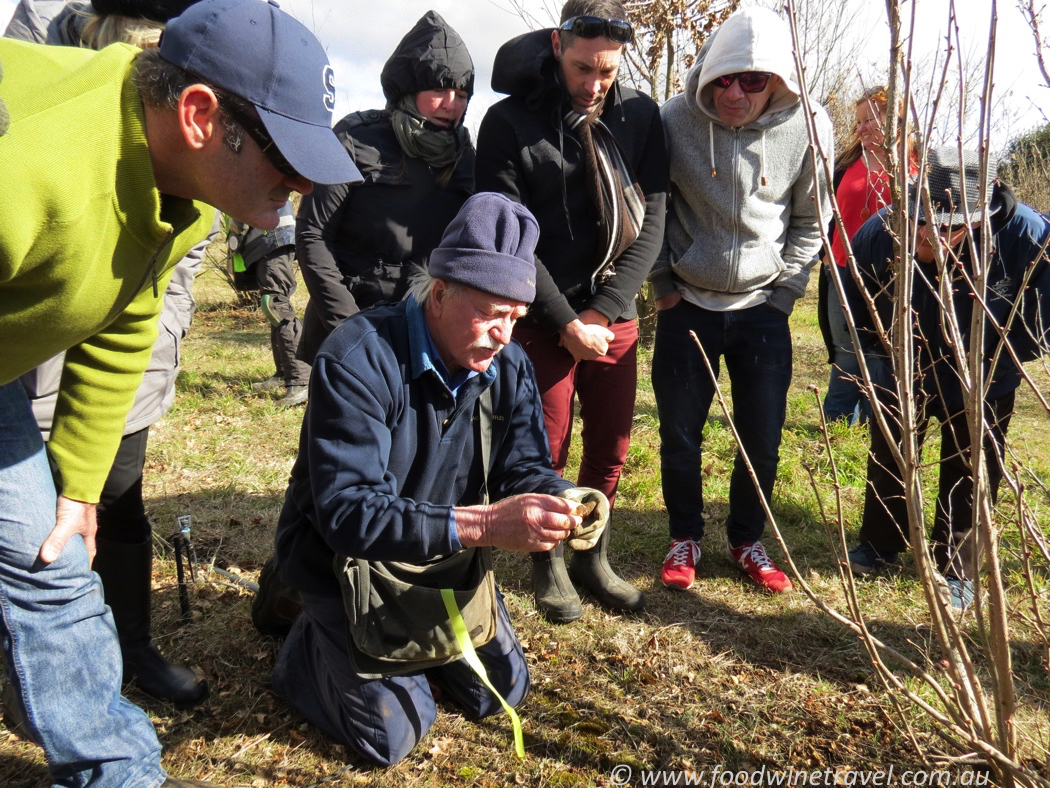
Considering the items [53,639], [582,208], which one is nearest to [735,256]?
[582,208]

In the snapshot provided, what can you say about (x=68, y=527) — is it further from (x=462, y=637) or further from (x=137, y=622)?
(x=462, y=637)

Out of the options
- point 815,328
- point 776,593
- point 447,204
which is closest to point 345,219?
point 447,204

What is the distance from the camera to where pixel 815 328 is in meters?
8.95

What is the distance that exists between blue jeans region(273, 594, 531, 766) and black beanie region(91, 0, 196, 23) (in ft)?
5.52

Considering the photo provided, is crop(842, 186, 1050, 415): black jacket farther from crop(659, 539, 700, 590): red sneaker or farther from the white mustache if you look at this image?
the white mustache

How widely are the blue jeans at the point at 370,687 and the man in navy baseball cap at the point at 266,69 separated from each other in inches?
52.9

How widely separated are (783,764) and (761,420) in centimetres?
133

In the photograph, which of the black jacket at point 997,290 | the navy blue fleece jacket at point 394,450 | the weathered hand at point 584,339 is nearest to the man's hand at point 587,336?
the weathered hand at point 584,339

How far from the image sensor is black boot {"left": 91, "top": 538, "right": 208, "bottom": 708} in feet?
8.54

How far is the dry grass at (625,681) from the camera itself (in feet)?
8.07

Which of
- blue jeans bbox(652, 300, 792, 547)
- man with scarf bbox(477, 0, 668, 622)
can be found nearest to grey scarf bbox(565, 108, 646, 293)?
man with scarf bbox(477, 0, 668, 622)

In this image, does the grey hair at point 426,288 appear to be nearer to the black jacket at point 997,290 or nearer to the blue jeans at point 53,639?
the blue jeans at point 53,639

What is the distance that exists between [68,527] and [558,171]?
1.93m

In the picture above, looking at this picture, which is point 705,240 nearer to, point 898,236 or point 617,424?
point 617,424
